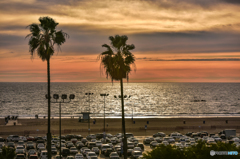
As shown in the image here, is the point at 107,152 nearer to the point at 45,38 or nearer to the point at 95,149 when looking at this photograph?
the point at 95,149

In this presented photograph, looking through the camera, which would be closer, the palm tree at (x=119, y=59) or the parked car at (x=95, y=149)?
the palm tree at (x=119, y=59)

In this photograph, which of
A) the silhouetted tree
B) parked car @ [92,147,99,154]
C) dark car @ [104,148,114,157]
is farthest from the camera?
parked car @ [92,147,99,154]

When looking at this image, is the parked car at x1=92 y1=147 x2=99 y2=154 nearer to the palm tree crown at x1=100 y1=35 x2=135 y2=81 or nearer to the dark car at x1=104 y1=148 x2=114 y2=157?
the dark car at x1=104 y1=148 x2=114 y2=157

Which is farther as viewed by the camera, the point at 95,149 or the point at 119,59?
the point at 95,149

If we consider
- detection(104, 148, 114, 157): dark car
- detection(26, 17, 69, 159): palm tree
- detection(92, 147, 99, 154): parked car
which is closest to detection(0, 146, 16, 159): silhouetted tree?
detection(26, 17, 69, 159): palm tree

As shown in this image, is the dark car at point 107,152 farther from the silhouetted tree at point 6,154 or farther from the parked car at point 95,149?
the silhouetted tree at point 6,154

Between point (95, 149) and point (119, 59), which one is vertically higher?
point (119, 59)

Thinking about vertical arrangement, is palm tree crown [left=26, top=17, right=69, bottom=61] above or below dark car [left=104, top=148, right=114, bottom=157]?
above

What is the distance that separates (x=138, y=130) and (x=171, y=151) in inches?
2058

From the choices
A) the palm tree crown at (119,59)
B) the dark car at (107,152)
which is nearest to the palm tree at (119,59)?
the palm tree crown at (119,59)

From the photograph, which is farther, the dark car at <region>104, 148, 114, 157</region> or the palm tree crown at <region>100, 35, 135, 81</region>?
the dark car at <region>104, 148, 114, 157</region>

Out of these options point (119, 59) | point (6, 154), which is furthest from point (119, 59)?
point (6, 154)

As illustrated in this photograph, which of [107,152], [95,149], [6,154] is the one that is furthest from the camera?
[95,149]

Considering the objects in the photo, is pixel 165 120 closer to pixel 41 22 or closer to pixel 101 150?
pixel 101 150
